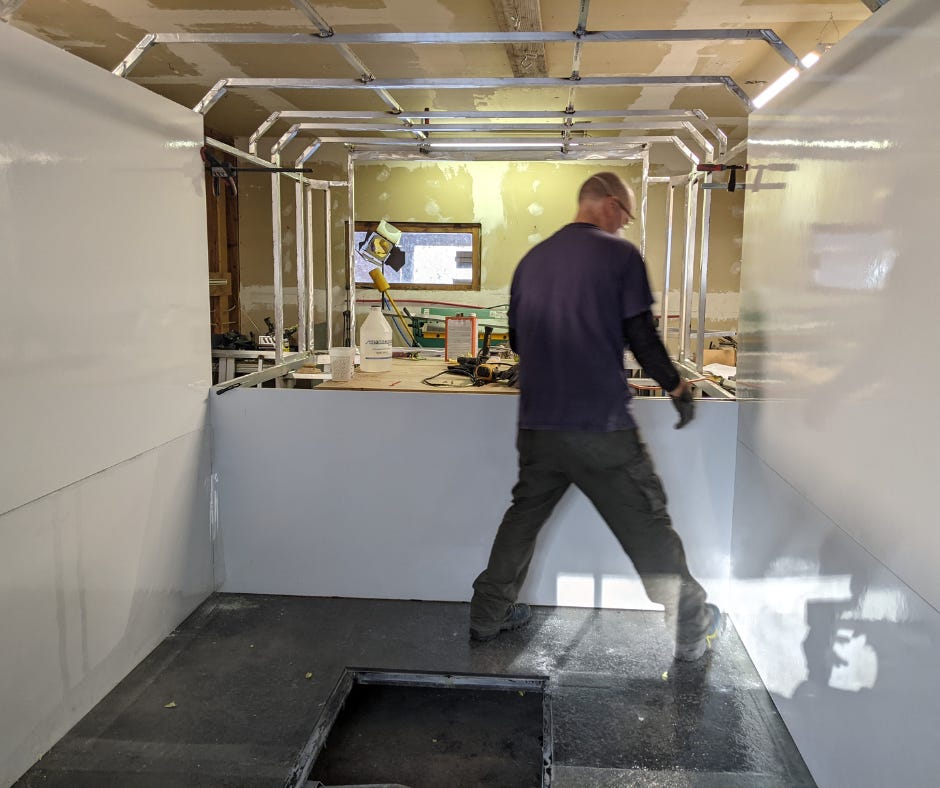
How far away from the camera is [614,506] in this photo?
84.4 inches

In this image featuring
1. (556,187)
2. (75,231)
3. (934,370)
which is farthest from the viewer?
(556,187)

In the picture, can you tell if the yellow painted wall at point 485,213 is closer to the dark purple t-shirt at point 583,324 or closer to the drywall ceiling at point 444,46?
the drywall ceiling at point 444,46

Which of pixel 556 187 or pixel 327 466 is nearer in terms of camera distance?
pixel 327 466

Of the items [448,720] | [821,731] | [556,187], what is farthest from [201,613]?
[556,187]

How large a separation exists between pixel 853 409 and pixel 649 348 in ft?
2.15

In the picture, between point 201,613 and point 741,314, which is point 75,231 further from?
point 741,314

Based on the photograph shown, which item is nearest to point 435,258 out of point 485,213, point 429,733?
point 485,213

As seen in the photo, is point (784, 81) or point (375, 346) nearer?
point (784, 81)

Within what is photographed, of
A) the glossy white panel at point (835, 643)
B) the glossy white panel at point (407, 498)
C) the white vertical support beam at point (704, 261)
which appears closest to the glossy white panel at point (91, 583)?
the glossy white panel at point (407, 498)

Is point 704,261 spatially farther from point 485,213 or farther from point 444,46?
point 485,213

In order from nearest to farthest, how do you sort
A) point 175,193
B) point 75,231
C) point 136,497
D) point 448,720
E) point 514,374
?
point 75,231
point 448,720
point 136,497
point 175,193
point 514,374

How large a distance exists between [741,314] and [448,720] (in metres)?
1.55

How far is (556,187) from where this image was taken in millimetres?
6430

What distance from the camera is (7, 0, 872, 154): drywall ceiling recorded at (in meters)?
3.17
